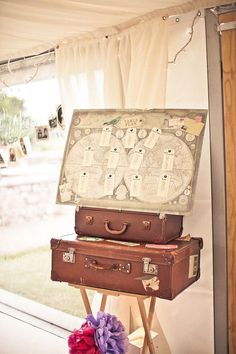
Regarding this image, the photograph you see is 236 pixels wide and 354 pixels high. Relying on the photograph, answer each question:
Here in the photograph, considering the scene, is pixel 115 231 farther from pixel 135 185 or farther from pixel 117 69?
pixel 117 69

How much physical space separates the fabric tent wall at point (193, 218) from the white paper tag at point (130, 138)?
0.33m

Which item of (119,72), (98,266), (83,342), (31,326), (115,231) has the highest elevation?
(119,72)

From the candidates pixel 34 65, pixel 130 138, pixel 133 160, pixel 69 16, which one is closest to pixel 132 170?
pixel 133 160

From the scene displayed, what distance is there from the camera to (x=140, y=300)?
Answer: 1.70 metres

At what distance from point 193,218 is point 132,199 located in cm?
49

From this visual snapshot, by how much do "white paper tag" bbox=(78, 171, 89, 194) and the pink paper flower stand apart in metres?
0.63

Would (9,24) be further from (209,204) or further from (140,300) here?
(140,300)

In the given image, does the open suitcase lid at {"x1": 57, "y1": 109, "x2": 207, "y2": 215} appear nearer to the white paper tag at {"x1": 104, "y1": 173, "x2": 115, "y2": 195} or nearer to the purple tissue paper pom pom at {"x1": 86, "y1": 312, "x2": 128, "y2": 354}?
the white paper tag at {"x1": 104, "y1": 173, "x2": 115, "y2": 195}

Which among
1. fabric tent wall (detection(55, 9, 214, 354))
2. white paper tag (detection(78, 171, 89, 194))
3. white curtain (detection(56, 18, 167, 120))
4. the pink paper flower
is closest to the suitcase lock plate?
white paper tag (detection(78, 171, 89, 194))

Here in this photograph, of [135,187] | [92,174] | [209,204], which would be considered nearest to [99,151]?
[92,174]

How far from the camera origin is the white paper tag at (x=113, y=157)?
1.82 metres

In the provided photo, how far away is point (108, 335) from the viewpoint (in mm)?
1692

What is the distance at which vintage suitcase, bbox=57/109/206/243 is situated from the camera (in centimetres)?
168

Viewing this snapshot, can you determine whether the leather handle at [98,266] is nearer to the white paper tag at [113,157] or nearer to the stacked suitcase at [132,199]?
the stacked suitcase at [132,199]
